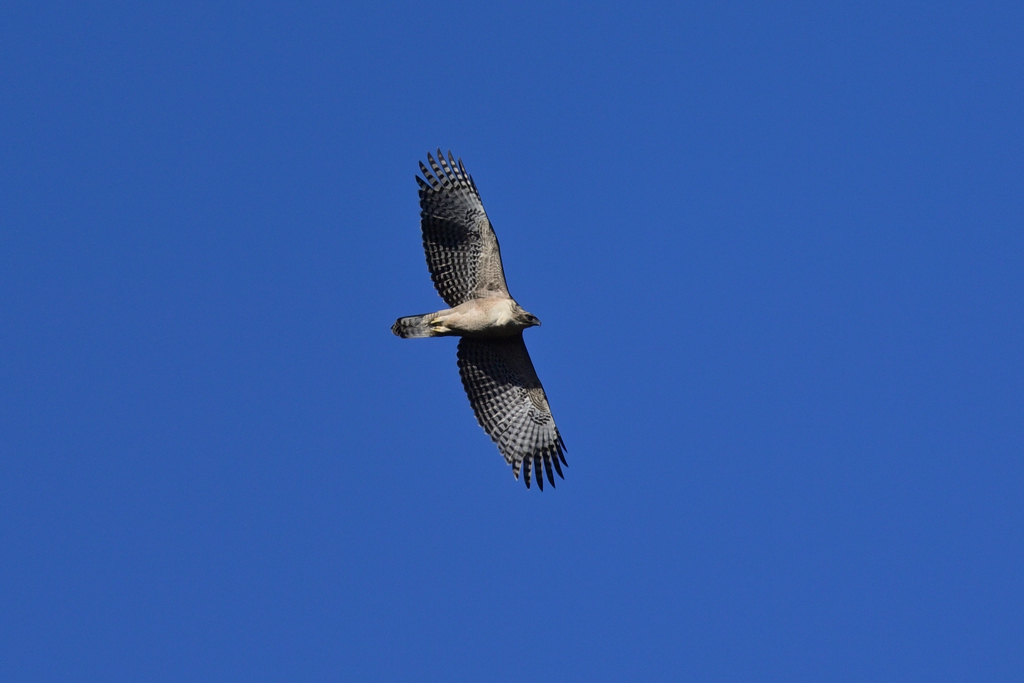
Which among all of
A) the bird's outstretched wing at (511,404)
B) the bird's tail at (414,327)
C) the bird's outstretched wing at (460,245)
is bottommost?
the bird's outstretched wing at (511,404)

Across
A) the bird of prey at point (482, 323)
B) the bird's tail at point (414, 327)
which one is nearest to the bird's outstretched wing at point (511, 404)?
the bird of prey at point (482, 323)

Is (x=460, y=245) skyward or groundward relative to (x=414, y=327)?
skyward

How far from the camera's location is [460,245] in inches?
791

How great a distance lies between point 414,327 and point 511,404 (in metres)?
1.94

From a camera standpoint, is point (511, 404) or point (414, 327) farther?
point (511, 404)

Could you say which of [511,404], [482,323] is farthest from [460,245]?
[511,404]

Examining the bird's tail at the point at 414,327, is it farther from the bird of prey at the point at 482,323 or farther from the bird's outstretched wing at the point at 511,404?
the bird's outstretched wing at the point at 511,404

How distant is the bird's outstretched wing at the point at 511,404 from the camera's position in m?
20.5

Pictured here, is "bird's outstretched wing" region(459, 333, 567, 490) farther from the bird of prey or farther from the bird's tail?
the bird's tail

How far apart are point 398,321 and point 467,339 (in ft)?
3.48

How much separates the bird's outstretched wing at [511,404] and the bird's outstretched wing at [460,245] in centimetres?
85

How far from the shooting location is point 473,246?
65.8ft

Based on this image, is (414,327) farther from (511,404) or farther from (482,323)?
(511,404)

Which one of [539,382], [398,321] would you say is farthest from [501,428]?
[398,321]
